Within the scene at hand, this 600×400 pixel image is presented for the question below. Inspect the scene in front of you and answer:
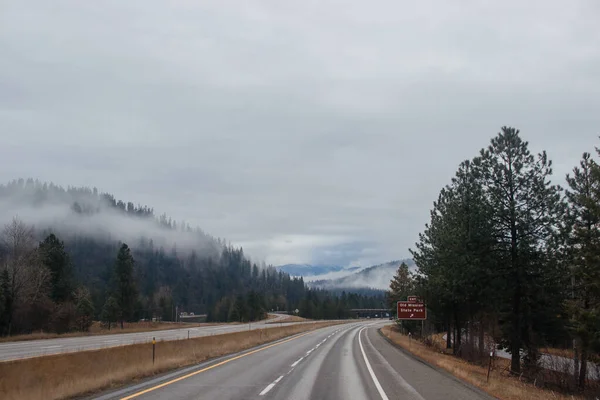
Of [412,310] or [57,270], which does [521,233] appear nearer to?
[412,310]

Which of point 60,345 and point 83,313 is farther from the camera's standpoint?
point 83,313

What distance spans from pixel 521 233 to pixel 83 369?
21.3 m

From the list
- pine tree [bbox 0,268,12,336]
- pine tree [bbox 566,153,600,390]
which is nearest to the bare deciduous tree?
pine tree [bbox 0,268,12,336]

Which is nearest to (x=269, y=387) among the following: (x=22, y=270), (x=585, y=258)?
(x=585, y=258)

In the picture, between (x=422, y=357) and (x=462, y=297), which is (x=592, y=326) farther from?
(x=462, y=297)

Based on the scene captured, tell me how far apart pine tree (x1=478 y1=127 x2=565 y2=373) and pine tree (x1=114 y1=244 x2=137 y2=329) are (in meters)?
70.1

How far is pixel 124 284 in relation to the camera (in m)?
87.2

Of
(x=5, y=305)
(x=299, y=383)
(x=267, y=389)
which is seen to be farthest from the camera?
(x=5, y=305)

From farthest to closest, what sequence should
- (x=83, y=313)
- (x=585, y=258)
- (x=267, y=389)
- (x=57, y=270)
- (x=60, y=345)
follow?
(x=57, y=270) < (x=83, y=313) < (x=60, y=345) < (x=585, y=258) < (x=267, y=389)

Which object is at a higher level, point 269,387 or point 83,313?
point 269,387

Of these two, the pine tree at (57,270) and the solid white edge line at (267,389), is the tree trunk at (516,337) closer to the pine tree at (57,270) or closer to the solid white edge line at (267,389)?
the solid white edge line at (267,389)

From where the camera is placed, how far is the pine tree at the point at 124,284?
86125 mm

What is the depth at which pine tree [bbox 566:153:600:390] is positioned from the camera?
19.5 m

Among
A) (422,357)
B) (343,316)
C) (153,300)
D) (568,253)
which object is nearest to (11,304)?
(422,357)
